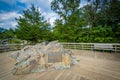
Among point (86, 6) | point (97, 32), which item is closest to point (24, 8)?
point (86, 6)

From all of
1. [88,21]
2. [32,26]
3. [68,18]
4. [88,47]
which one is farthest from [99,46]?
[32,26]

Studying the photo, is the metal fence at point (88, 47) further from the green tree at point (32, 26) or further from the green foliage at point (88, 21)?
the green tree at point (32, 26)

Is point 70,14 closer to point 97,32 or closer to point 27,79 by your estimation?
point 97,32

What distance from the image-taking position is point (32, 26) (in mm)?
14586

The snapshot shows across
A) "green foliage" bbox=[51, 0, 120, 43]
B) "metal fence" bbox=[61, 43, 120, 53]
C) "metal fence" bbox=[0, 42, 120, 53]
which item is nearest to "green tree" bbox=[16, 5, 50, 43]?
"green foliage" bbox=[51, 0, 120, 43]

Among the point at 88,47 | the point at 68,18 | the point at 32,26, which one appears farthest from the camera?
the point at 32,26

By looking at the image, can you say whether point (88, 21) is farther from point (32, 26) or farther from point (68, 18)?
point (32, 26)

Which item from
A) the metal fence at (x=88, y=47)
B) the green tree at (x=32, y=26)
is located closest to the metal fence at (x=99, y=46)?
the metal fence at (x=88, y=47)

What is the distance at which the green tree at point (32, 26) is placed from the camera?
47.3 ft

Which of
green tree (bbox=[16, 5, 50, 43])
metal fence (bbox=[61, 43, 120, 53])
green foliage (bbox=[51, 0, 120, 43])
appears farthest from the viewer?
green tree (bbox=[16, 5, 50, 43])


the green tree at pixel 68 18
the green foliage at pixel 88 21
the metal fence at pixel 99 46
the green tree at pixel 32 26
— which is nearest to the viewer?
the metal fence at pixel 99 46

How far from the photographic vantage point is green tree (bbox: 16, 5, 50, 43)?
14.4m

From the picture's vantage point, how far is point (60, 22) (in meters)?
13.0

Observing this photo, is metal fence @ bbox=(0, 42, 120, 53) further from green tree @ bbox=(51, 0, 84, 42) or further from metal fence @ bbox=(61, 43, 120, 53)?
green tree @ bbox=(51, 0, 84, 42)
